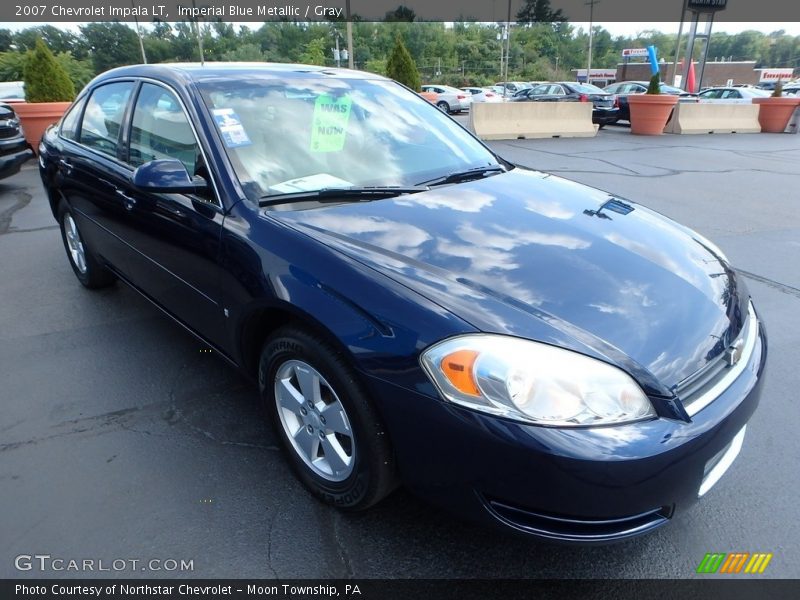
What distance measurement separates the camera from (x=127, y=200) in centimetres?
307

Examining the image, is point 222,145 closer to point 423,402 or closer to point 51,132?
point 423,402

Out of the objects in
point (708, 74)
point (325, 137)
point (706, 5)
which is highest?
point (706, 5)

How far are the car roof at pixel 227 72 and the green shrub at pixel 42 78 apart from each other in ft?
30.4

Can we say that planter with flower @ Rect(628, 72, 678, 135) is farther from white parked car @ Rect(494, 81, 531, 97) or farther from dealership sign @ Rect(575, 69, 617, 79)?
dealership sign @ Rect(575, 69, 617, 79)

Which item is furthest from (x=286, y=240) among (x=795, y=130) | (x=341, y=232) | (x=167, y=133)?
(x=795, y=130)

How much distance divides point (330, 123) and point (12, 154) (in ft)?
23.0

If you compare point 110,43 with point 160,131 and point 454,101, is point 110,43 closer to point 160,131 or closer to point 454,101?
point 454,101

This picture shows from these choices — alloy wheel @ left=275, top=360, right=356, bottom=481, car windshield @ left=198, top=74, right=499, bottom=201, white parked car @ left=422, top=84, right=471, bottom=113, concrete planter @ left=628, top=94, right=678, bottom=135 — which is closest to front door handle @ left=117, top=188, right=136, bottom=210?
car windshield @ left=198, top=74, right=499, bottom=201

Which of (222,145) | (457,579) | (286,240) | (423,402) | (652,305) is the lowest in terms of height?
(457,579)

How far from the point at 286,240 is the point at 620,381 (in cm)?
126

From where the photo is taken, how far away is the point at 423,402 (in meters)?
1.66

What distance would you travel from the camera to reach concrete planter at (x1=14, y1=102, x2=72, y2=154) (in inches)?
407

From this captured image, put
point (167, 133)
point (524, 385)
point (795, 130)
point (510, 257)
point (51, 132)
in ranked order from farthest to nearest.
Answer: point (795, 130)
point (51, 132)
point (167, 133)
point (510, 257)
point (524, 385)

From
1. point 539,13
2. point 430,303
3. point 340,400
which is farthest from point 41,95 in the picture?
point 539,13
